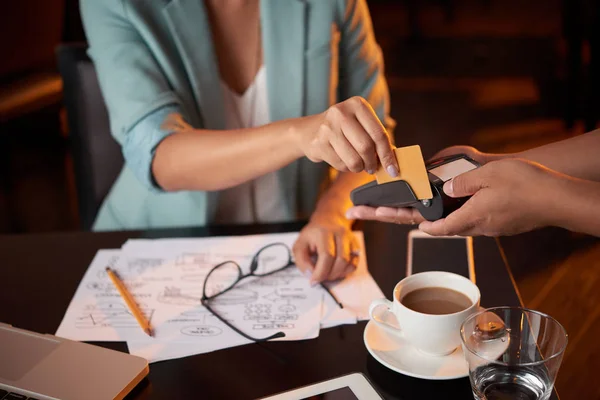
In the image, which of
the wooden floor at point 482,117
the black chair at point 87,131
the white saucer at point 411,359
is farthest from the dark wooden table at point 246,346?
the wooden floor at point 482,117

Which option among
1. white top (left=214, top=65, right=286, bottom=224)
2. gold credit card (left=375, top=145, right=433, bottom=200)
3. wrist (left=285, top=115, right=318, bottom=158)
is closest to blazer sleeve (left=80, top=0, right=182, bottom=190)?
white top (left=214, top=65, right=286, bottom=224)

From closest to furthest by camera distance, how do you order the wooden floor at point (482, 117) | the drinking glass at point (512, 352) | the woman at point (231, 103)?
1. the drinking glass at point (512, 352)
2. the woman at point (231, 103)
3. the wooden floor at point (482, 117)

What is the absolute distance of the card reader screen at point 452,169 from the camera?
90cm

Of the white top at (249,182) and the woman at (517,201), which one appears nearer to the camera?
the woman at (517,201)

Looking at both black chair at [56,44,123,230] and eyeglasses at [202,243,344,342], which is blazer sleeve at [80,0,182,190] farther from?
eyeglasses at [202,243,344,342]

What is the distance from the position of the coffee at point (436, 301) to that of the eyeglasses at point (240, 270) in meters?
0.13

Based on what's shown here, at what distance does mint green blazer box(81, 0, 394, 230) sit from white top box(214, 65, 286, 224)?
2 centimetres

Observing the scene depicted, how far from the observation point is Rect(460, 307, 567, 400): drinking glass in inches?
29.2

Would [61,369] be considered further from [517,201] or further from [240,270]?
[517,201]

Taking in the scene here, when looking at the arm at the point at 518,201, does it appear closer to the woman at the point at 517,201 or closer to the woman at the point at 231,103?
the woman at the point at 517,201

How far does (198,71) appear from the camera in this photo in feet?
4.33

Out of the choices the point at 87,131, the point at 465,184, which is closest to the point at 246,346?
the point at 465,184

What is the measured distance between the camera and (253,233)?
47.1 inches

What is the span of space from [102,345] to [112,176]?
0.59m
